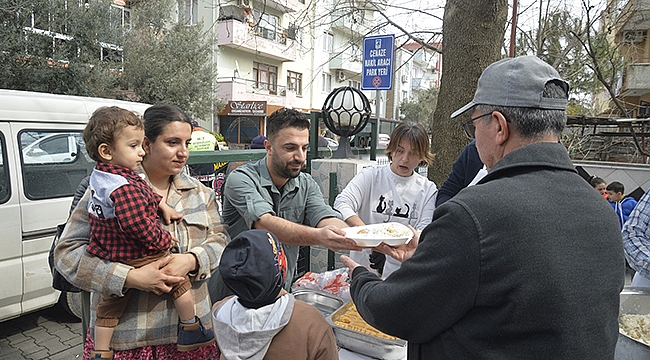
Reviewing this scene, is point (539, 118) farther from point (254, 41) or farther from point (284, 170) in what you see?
point (254, 41)

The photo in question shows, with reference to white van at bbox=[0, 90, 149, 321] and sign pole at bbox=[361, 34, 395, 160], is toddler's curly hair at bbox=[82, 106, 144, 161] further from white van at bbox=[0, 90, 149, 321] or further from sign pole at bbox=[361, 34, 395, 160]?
sign pole at bbox=[361, 34, 395, 160]

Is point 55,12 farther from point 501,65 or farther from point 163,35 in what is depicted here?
point 501,65

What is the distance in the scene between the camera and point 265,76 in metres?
29.5

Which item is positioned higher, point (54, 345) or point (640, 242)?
point (640, 242)

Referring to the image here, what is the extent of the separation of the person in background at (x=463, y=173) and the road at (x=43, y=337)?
152 inches

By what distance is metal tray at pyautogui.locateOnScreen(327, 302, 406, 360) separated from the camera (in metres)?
1.93

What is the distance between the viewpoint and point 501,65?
1.44 meters

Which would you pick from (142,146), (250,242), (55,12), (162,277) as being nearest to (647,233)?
(250,242)

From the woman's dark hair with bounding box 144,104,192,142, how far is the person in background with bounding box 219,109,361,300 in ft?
1.64

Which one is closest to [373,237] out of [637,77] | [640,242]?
[640,242]

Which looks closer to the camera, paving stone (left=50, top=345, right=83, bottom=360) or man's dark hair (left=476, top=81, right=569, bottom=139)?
man's dark hair (left=476, top=81, right=569, bottom=139)

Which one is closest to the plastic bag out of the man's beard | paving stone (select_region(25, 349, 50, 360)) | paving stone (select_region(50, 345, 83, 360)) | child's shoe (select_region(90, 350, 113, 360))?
the man's beard

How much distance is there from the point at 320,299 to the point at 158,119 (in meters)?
1.44

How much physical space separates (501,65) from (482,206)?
59 centimetres
